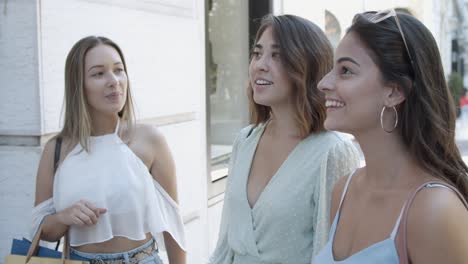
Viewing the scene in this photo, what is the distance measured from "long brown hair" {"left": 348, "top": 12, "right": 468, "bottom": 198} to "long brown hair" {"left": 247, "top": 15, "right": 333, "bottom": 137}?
70cm

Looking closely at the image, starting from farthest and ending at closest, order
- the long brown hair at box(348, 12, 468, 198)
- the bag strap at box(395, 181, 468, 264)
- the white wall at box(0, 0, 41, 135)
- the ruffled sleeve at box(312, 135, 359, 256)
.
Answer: the white wall at box(0, 0, 41, 135) < the ruffled sleeve at box(312, 135, 359, 256) < the long brown hair at box(348, 12, 468, 198) < the bag strap at box(395, 181, 468, 264)

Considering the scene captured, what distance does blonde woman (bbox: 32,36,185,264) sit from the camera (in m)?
2.51

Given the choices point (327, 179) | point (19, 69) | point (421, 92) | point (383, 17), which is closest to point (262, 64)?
point (327, 179)

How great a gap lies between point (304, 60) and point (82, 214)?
112 centimetres

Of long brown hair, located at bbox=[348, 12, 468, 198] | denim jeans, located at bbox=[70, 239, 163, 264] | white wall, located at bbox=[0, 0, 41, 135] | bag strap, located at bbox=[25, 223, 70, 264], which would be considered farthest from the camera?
white wall, located at bbox=[0, 0, 41, 135]

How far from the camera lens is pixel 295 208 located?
2213 mm

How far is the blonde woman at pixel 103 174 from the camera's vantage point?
2514 mm

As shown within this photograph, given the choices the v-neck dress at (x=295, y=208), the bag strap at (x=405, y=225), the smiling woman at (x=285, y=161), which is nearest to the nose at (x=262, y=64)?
the smiling woman at (x=285, y=161)

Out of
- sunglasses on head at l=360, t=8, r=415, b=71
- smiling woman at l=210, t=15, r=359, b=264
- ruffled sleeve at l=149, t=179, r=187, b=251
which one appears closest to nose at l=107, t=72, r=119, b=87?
ruffled sleeve at l=149, t=179, r=187, b=251

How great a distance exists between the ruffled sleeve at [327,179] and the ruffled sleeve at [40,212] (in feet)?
3.92

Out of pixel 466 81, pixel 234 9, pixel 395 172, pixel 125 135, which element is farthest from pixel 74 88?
pixel 466 81

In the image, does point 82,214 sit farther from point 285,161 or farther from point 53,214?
point 285,161

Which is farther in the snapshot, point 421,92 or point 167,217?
point 167,217

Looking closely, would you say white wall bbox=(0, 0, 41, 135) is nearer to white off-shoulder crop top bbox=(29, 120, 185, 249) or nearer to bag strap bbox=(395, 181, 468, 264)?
white off-shoulder crop top bbox=(29, 120, 185, 249)
